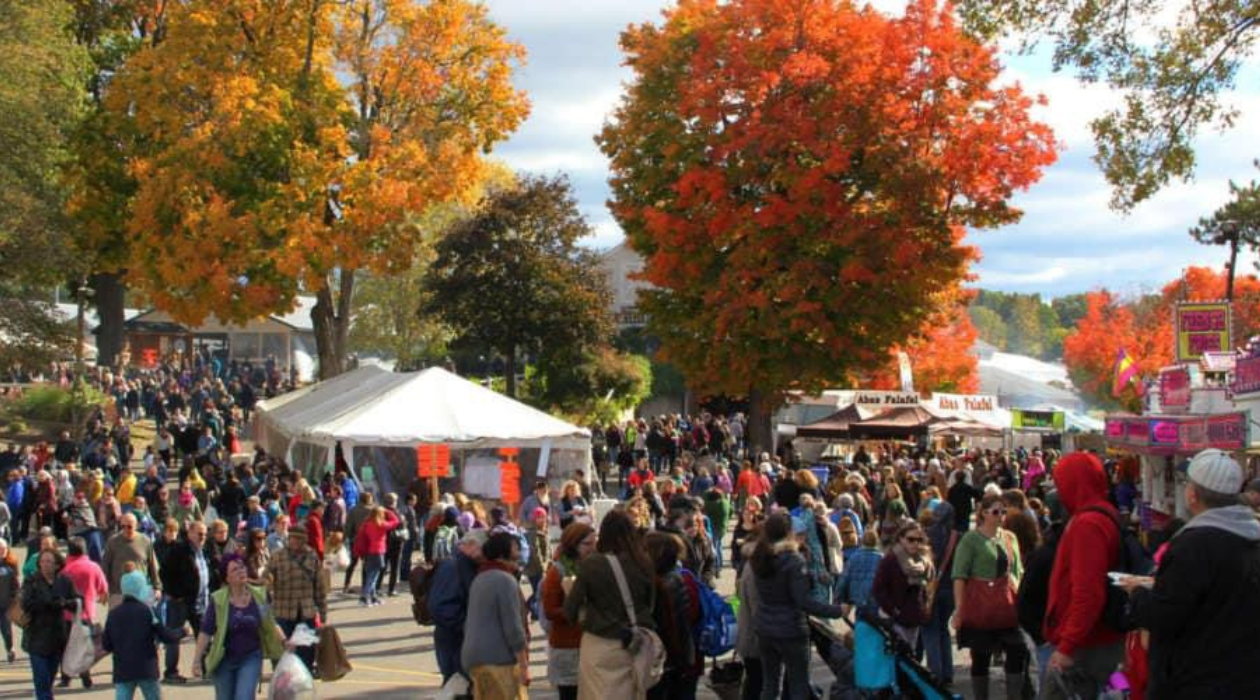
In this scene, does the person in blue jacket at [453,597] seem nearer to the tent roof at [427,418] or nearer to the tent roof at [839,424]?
the tent roof at [427,418]

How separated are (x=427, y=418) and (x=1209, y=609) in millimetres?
20207

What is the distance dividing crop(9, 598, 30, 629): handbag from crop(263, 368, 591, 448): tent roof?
10.5m

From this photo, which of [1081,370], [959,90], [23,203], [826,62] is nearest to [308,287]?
[23,203]

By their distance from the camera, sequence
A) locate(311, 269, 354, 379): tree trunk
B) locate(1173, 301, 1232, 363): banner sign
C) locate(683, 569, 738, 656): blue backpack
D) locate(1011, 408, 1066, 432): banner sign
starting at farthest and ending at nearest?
1. locate(1011, 408, 1066, 432): banner sign
2. locate(311, 269, 354, 379): tree trunk
3. locate(1173, 301, 1232, 363): banner sign
4. locate(683, 569, 738, 656): blue backpack

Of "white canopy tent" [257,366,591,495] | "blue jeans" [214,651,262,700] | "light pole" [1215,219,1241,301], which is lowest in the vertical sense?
"blue jeans" [214,651,262,700]

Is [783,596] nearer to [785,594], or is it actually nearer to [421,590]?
[785,594]

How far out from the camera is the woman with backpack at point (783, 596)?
971 centimetres

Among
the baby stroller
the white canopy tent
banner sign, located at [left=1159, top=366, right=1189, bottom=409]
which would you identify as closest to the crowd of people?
the baby stroller

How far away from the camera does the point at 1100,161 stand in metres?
18.8

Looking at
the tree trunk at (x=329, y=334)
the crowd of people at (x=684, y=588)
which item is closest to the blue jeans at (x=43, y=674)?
the crowd of people at (x=684, y=588)

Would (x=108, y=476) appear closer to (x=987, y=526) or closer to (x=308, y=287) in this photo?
(x=308, y=287)

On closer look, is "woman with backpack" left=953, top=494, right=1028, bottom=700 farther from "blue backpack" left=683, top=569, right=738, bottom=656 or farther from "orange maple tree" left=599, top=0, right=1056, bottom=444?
"orange maple tree" left=599, top=0, right=1056, bottom=444

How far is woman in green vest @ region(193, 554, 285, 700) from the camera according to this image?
10492 millimetres

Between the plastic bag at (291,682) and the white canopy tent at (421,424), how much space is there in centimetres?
1392
